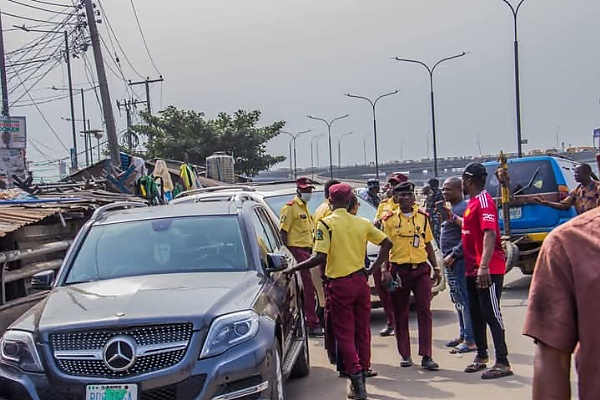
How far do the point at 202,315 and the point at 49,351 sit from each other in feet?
3.32

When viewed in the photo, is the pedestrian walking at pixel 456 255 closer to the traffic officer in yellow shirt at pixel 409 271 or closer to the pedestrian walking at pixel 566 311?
the traffic officer in yellow shirt at pixel 409 271

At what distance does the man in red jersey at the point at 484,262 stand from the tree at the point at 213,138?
3879 centimetres

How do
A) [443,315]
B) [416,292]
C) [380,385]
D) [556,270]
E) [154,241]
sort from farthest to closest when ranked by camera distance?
[443,315], [416,292], [380,385], [154,241], [556,270]

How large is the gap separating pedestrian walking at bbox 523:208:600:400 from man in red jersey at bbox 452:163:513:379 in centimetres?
475

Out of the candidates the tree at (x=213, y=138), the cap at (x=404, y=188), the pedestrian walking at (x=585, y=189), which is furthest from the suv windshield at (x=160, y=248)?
the tree at (x=213, y=138)

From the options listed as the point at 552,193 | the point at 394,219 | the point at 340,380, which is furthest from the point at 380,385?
the point at 552,193

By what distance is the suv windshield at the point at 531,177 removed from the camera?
39.7 ft

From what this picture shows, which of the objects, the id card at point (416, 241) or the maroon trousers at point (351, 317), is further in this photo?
the id card at point (416, 241)

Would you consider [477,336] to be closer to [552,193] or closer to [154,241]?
[154,241]

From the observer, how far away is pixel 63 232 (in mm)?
11703

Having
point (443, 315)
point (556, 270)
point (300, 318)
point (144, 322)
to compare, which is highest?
point (556, 270)

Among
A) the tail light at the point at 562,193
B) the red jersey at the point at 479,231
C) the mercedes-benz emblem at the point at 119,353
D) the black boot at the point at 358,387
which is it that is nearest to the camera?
the mercedes-benz emblem at the point at 119,353

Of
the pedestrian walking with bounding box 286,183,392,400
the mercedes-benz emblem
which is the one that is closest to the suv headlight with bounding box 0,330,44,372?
the mercedes-benz emblem

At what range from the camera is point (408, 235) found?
7.74 meters
